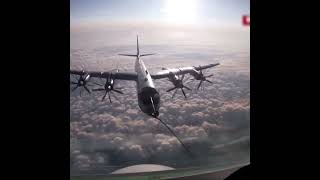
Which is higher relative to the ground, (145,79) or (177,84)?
(145,79)

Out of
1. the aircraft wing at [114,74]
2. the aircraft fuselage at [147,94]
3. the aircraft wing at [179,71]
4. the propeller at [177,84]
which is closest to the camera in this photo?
the aircraft fuselage at [147,94]

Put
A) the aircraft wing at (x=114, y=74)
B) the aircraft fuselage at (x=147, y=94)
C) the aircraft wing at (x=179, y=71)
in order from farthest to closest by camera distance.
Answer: the aircraft wing at (x=179, y=71) → the aircraft wing at (x=114, y=74) → the aircraft fuselage at (x=147, y=94)

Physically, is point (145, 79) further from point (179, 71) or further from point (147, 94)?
point (179, 71)

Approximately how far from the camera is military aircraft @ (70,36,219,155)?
9.53m

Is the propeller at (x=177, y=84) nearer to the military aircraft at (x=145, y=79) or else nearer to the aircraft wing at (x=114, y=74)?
the military aircraft at (x=145, y=79)

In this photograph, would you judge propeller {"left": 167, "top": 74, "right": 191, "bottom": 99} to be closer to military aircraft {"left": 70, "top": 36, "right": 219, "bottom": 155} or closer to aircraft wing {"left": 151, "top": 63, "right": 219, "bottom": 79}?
military aircraft {"left": 70, "top": 36, "right": 219, "bottom": 155}

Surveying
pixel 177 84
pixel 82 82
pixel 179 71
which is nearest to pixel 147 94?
pixel 177 84

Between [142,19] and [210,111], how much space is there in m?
2.57

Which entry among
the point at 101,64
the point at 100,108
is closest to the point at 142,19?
the point at 101,64

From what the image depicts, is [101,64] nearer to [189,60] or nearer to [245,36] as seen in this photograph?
[189,60]

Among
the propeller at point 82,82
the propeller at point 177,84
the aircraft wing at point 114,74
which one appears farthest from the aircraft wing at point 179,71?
the propeller at point 82,82

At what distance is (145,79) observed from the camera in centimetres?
971

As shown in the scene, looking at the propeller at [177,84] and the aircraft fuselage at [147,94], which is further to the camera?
the propeller at [177,84]

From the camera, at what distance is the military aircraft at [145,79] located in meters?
9.53
